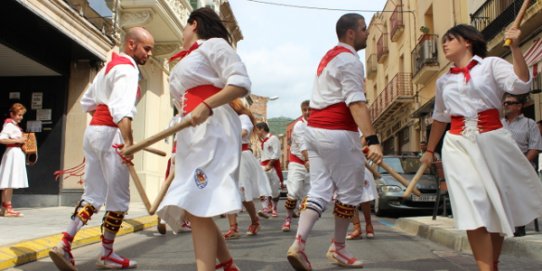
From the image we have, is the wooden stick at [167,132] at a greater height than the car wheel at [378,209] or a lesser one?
greater

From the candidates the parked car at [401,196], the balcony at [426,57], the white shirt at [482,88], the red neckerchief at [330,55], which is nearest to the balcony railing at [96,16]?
the parked car at [401,196]

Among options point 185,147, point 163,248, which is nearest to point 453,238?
point 163,248

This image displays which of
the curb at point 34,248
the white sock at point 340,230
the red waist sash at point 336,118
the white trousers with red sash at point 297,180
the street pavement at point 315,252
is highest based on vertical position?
the red waist sash at point 336,118

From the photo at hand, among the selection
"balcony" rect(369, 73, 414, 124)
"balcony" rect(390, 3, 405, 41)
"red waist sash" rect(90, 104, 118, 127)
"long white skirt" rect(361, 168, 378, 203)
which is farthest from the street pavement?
"balcony" rect(390, 3, 405, 41)

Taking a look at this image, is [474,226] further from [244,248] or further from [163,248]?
[163,248]

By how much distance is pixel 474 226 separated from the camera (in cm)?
317

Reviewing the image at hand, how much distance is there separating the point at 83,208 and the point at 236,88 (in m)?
2.20

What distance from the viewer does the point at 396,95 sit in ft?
84.9

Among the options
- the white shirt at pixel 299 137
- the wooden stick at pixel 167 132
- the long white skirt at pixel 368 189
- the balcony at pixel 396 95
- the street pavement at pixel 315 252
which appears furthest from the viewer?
the balcony at pixel 396 95

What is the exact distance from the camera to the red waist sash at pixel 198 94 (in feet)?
9.82

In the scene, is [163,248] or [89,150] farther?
[163,248]

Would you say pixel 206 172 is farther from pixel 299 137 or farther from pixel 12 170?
pixel 12 170

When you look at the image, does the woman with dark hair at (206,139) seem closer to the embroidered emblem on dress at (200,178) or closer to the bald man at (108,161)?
the embroidered emblem on dress at (200,178)

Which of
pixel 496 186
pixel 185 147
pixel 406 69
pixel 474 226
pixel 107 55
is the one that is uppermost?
pixel 406 69
